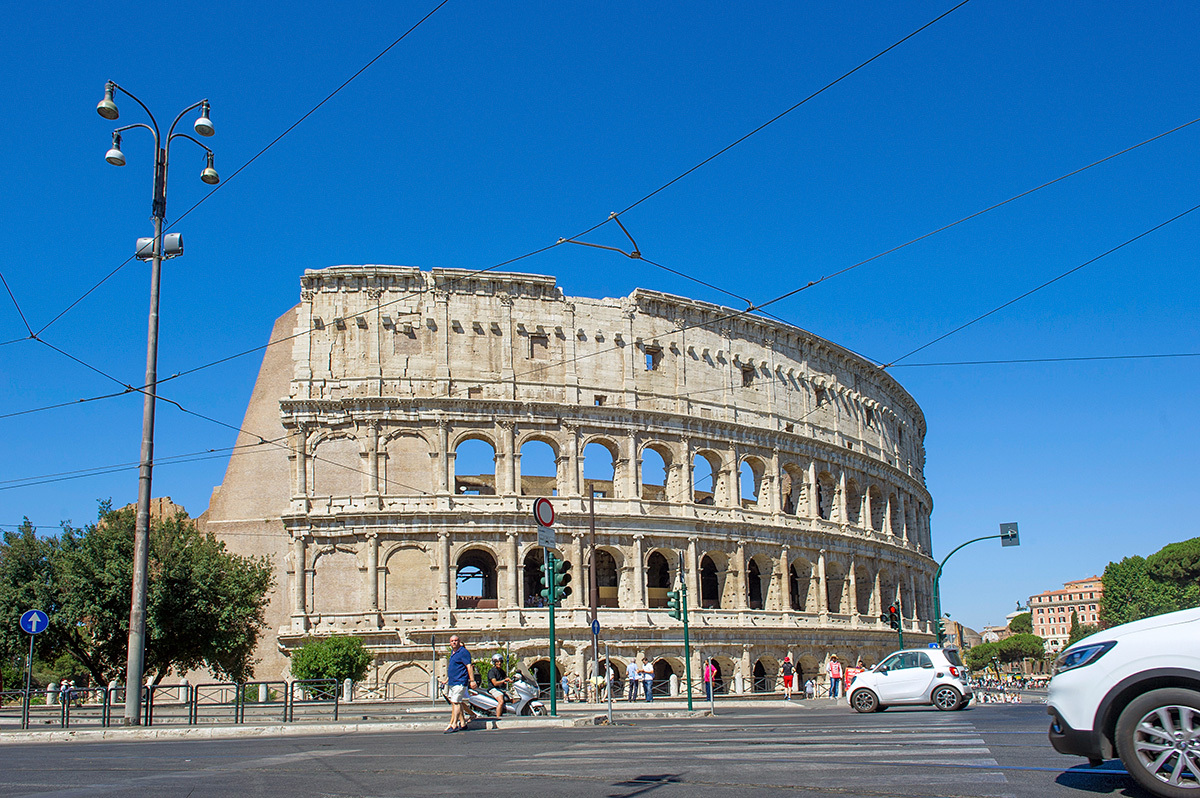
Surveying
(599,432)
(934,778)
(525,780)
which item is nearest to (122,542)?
(599,432)

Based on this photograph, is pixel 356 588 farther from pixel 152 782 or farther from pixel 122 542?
pixel 152 782

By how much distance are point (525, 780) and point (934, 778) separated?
275 centimetres

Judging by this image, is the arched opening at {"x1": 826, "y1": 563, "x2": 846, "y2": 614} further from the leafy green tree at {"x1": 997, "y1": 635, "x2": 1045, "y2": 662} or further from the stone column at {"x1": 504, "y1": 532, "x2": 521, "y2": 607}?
the leafy green tree at {"x1": 997, "y1": 635, "x2": 1045, "y2": 662}

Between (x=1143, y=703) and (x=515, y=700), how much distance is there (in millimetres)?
11433

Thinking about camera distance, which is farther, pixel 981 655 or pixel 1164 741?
pixel 981 655

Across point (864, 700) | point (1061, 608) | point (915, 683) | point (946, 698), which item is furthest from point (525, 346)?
point (1061, 608)

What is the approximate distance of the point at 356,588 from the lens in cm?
3212

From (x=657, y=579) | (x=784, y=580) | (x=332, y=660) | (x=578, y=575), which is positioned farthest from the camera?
(x=657, y=579)

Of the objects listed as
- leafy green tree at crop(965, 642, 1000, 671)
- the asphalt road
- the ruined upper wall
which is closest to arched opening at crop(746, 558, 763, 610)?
the ruined upper wall

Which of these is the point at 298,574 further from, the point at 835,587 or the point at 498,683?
the point at 835,587

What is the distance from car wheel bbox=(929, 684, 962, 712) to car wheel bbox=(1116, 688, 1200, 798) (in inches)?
511

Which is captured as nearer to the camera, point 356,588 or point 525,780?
point 525,780

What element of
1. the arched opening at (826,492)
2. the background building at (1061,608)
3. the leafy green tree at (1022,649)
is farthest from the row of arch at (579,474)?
the background building at (1061,608)

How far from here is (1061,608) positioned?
136 m
